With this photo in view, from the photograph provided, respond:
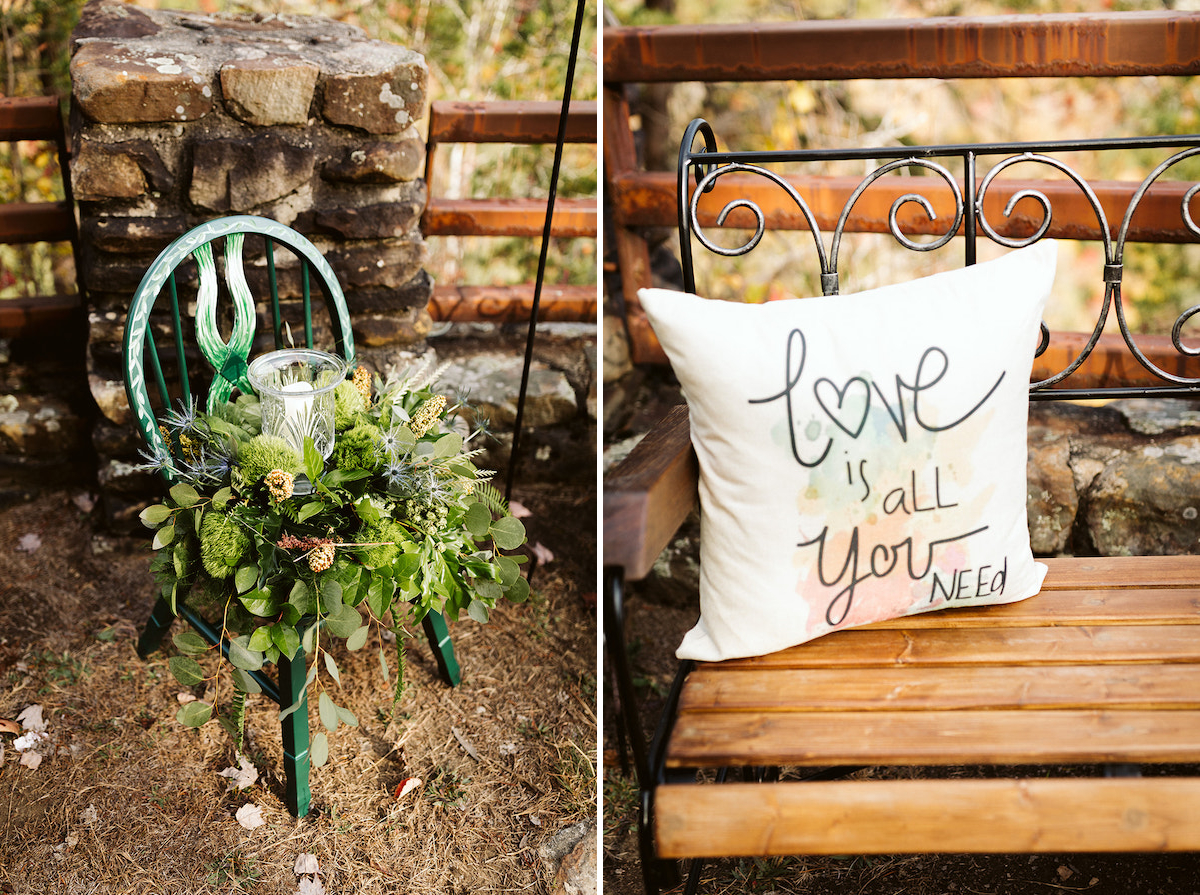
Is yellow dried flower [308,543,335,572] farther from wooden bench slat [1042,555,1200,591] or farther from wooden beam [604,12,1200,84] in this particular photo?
wooden beam [604,12,1200,84]

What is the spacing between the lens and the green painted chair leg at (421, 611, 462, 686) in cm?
191

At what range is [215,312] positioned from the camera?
1.86 metres

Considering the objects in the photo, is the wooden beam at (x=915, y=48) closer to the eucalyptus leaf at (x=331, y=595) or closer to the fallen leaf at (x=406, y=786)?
the eucalyptus leaf at (x=331, y=595)

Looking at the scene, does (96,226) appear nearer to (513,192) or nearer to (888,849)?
(888,849)

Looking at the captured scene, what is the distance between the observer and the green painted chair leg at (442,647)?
1.91 metres

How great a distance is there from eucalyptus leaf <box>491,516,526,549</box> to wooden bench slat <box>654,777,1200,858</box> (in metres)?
0.66

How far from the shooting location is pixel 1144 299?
4.05 metres

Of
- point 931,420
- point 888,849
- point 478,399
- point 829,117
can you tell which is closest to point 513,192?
point 829,117

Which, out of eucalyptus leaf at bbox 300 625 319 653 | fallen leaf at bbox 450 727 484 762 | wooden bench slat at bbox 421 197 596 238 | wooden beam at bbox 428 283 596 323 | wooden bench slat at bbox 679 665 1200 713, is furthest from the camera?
wooden beam at bbox 428 283 596 323

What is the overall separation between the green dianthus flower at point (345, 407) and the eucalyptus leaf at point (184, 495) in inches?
9.5

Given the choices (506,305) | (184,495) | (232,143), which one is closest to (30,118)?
(232,143)

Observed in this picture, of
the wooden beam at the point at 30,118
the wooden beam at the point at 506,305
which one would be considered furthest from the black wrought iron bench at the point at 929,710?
the wooden beam at the point at 30,118

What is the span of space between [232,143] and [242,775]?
1236 millimetres

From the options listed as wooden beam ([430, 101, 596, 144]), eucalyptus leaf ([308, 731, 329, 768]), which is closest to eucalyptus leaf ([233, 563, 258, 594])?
eucalyptus leaf ([308, 731, 329, 768])
